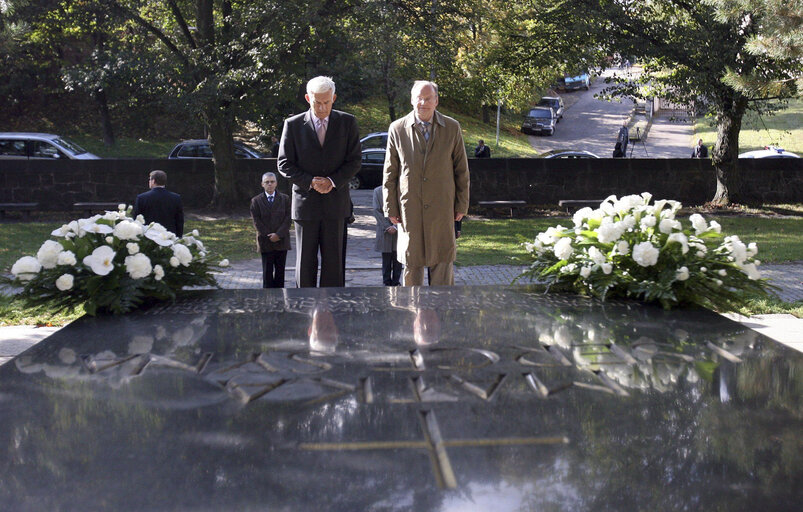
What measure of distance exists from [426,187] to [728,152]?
15.0m

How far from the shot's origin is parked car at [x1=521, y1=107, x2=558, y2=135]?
43031mm

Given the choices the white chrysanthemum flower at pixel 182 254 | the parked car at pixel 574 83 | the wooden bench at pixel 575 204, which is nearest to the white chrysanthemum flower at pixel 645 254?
the white chrysanthemum flower at pixel 182 254

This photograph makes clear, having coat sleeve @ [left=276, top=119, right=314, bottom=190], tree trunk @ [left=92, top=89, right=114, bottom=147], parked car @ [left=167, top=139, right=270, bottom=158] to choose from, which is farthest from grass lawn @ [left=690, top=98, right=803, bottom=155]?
coat sleeve @ [left=276, top=119, right=314, bottom=190]

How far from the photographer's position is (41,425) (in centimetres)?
277

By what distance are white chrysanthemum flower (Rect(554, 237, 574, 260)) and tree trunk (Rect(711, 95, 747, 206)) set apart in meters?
15.6

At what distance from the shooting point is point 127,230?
15.3 feet

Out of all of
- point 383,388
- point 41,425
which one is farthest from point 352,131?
point 41,425

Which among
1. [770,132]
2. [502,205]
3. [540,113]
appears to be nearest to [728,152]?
[502,205]

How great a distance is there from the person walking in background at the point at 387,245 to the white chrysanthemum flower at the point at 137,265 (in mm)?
4740

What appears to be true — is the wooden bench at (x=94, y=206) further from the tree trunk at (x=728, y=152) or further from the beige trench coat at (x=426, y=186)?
the tree trunk at (x=728, y=152)

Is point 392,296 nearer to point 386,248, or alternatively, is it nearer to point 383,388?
point 383,388

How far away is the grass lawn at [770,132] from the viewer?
38.2 m

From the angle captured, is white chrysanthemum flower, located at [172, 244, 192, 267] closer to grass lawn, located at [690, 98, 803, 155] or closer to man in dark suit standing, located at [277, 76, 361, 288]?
man in dark suit standing, located at [277, 76, 361, 288]

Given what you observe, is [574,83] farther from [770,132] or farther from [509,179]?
[509,179]
